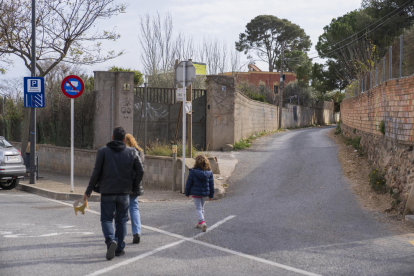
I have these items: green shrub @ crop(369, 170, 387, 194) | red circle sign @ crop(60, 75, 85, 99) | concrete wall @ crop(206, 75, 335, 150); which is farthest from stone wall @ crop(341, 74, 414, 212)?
red circle sign @ crop(60, 75, 85, 99)

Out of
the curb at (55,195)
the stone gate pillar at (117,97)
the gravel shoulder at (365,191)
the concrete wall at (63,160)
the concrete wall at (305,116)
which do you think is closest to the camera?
the gravel shoulder at (365,191)

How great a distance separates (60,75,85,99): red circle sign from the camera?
10.9 meters

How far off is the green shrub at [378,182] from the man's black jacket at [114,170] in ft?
22.1

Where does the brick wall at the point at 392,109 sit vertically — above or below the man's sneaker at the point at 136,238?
above

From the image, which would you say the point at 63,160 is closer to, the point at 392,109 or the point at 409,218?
the point at 392,109

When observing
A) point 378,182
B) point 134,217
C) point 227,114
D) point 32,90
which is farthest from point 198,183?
point 227,114

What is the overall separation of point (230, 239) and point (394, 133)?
5588mm

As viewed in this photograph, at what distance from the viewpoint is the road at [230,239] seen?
198 inches

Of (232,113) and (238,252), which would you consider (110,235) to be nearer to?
(238,252)

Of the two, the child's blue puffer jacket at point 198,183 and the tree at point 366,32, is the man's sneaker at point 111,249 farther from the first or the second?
the tree at point 366,32

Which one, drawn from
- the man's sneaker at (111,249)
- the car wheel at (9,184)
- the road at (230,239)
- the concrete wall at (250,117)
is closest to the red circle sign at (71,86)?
the road at (230,239)

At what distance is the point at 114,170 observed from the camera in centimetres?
548

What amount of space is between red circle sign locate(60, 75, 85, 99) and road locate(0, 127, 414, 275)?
2779mm

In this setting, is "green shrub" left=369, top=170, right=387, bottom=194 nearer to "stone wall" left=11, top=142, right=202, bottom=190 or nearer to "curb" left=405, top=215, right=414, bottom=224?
"curb" left=405, top=215, right=414, bottom=224
